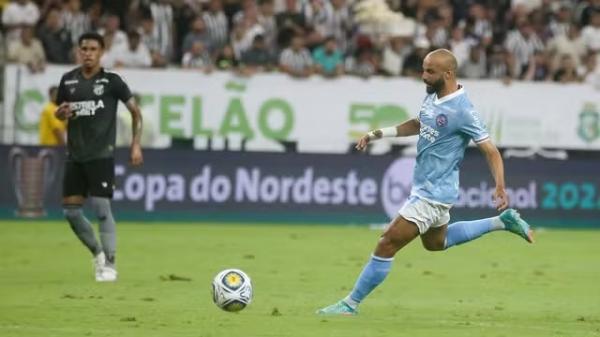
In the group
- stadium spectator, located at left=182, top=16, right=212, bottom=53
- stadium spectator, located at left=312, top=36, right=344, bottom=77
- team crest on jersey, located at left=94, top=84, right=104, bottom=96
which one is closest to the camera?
team crest on jersey, located at left=94, top=84, right=104, bottom=96

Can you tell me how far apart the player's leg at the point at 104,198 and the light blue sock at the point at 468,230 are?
4.22 m

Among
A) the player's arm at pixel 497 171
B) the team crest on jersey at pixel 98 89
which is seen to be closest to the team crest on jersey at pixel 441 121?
the player's arm at pixel 497 171

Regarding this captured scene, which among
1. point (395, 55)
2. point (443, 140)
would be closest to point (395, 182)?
point (395, 55)

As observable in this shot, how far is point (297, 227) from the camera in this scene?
23906 mm

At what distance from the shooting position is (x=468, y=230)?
1220cm

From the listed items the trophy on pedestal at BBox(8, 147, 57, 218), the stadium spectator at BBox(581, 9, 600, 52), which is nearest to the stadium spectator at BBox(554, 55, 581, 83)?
the stadium spectator at BBox(581, 9, 600, 52)

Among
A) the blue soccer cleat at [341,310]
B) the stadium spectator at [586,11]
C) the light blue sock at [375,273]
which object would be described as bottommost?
the blue soccer cleat at [341,310]

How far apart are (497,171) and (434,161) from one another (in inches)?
21.4

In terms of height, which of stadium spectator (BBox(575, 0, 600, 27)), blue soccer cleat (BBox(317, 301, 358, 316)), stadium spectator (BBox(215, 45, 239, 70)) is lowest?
blue soccer cleat (BBox(317, 301, 358, 316))

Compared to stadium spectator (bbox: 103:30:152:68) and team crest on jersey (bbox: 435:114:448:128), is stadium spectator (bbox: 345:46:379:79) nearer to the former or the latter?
stadium spectator (bbox: 103:30:152:68)

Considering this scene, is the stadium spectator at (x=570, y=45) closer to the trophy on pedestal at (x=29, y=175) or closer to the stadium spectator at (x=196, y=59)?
the stadium spectator at (x=196, y=59)

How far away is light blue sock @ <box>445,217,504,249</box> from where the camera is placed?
12180mm

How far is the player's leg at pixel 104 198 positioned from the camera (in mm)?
14859

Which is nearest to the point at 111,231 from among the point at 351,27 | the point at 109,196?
the point at 109,196
